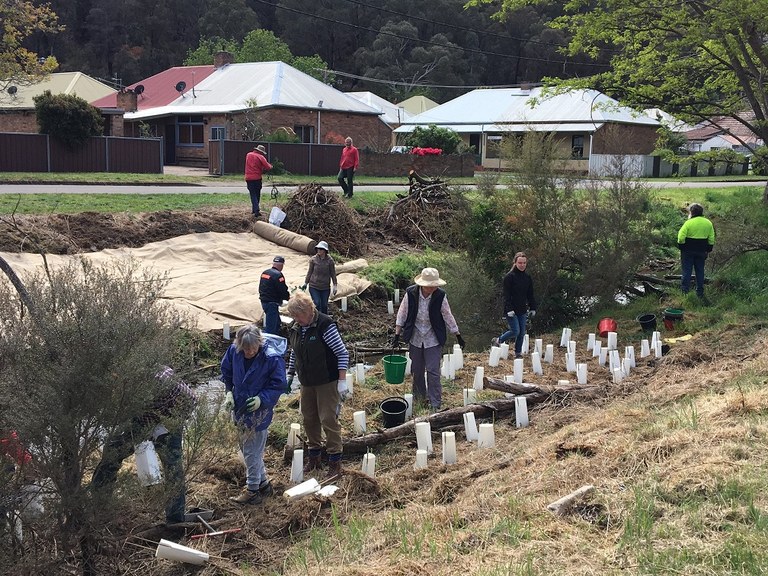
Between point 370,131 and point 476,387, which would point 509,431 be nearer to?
point 476,387

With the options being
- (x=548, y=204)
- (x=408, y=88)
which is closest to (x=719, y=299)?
(x=548, y=204)

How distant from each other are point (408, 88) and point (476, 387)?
219 feet

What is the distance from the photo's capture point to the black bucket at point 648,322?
12672 mm

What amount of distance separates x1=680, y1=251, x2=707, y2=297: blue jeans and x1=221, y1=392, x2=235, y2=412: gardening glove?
31.3 feet

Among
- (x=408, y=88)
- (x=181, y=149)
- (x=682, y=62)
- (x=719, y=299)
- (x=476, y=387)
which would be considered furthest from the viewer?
(x=408, y=88)

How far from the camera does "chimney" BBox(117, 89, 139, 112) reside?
43125 millimetres

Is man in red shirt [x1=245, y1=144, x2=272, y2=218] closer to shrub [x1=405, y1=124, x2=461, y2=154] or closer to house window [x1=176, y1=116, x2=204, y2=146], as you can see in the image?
shrub [x1=405, y1=124, x2=461, y2=154]

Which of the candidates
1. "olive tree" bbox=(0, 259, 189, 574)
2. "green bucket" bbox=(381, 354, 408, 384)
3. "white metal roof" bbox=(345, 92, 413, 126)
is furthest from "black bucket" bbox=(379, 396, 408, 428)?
"white metal roof" bbox=(345, 92, 413, 126)

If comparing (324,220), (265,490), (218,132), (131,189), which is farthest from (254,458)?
(218,132)

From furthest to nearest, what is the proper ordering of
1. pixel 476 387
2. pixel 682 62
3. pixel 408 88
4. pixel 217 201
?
pixel 408 88, pixel 217 201, pixel 682 62, pixel 476 387

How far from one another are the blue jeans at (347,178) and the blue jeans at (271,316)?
9310 millimetres

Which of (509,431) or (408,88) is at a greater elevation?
(408,88)

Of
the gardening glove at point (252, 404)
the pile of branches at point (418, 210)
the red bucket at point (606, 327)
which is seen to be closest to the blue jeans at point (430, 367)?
the gardening glove at point (252, 404)

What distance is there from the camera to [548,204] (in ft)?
46.3
